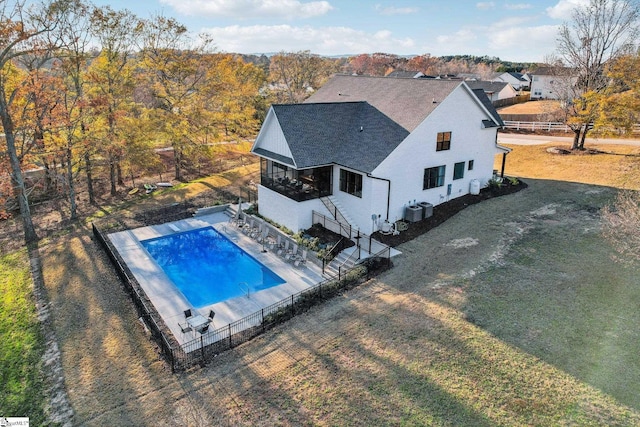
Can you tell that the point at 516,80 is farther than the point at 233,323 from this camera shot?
Yes

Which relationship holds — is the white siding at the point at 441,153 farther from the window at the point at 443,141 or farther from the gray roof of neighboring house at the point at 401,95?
the gray roof of neighboring house at the point at 401,95

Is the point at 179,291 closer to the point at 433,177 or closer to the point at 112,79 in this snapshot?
the point at 433,177

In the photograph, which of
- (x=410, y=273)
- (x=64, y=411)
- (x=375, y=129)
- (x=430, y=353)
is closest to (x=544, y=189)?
(x=375, y=129)

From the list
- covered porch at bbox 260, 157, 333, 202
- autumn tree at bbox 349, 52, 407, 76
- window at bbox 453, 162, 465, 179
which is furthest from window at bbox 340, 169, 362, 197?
autumn tree at bbox 349, 52, 407, 76

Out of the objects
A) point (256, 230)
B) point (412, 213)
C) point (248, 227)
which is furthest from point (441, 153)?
Answer: point (248, 227)

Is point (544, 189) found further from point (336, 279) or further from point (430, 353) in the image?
point (430, 353)

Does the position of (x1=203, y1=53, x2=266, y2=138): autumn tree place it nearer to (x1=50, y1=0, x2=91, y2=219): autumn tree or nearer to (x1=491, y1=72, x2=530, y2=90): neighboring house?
(x1=50, y1=0, x2=91, y2=219): autumn tree
